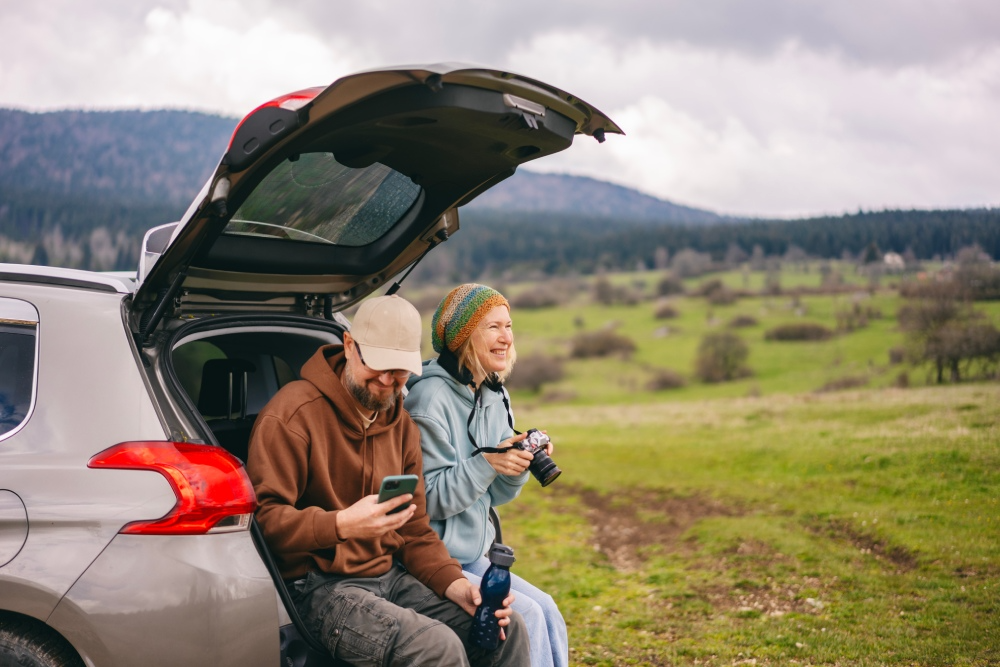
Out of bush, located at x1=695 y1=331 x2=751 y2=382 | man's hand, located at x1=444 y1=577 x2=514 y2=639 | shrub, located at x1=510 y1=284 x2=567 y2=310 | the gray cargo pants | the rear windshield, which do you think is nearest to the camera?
the gray cargo pants

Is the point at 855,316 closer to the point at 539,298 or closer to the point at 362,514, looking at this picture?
the point at 539,298

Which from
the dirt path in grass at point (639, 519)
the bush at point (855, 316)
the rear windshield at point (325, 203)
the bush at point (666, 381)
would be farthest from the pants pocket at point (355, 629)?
the bush at point (855, 316)

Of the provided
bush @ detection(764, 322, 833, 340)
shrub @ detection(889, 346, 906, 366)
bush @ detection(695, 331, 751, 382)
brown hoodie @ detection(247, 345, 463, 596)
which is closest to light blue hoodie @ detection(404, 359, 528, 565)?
brown hoodie @ detection(247, 345, 463, 596)

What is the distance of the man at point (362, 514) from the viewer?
2.90 m

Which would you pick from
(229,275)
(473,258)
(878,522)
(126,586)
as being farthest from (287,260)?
(473,258)

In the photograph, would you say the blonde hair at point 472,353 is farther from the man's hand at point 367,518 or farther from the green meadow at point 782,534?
the green meadow at point 782,534

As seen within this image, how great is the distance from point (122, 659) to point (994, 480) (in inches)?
380

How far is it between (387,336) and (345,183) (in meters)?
0.97

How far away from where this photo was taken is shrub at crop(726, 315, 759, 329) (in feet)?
213

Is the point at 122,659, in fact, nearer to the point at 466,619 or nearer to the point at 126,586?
the point at 126,586

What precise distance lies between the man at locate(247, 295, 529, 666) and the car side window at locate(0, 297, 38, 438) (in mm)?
796

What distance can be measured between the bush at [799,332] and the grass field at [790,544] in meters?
40.9

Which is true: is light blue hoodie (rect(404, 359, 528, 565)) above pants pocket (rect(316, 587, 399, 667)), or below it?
above

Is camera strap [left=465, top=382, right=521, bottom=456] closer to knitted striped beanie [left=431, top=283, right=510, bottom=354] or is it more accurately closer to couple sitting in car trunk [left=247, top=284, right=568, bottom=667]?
couple sitting in car trunk [left=247, top=284, right=568, bottom=667]
